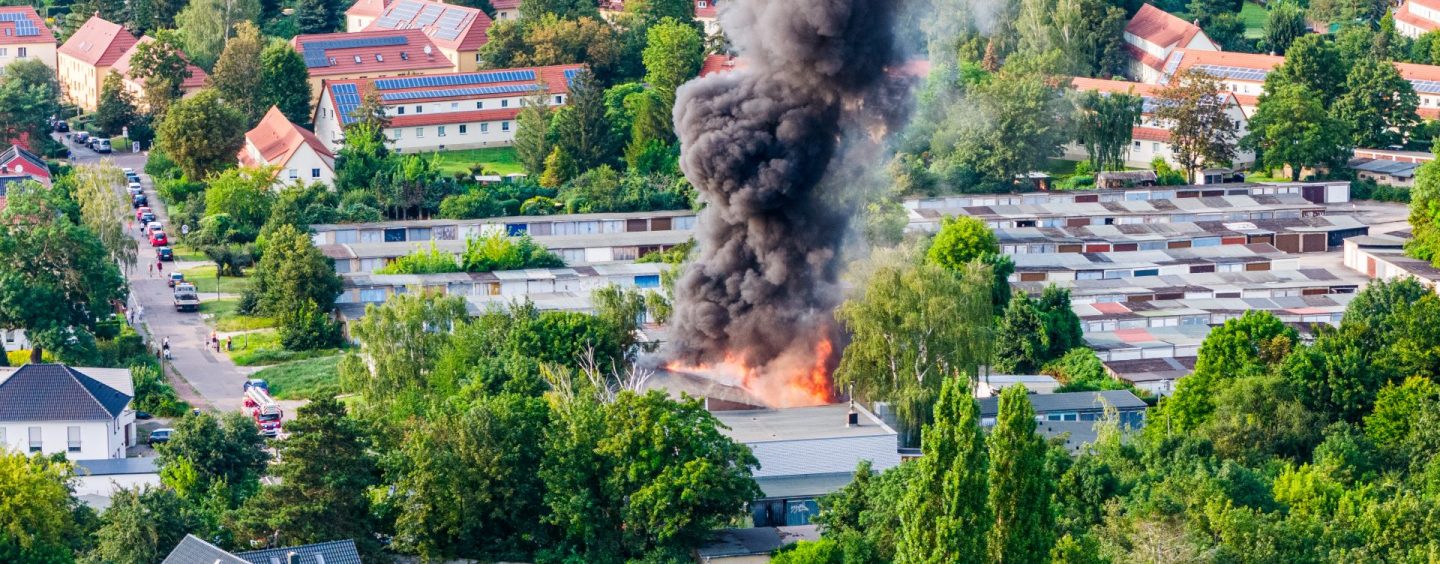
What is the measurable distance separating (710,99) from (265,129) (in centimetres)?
3157

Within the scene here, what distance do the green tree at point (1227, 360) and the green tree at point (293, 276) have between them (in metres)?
24.8

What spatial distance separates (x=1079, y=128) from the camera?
3782 inches

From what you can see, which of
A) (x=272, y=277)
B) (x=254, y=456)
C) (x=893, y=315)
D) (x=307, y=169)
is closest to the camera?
(x=254, y=456)

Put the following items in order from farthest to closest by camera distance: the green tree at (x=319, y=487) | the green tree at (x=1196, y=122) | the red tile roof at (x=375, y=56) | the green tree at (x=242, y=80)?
the red tile roof at (x=375, y=56), the green tree at (x=242, y=80), the green tree at (x=1196, y=122), the green tree at (x=319, y=487)

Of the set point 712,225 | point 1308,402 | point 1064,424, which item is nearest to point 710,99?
point 712,225

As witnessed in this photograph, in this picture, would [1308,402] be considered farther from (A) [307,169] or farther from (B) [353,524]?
(A) [307,169]

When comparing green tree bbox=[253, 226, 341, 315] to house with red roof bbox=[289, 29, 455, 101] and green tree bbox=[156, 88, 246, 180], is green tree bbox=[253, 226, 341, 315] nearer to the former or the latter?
green tree bbox=[156, 88, 246, 180]

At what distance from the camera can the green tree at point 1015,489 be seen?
152 ft

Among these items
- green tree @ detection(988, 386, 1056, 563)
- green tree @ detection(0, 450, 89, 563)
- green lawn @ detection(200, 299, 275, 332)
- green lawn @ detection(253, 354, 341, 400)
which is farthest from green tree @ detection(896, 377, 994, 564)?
green lawn @ detection(200, 299, 275, 332)

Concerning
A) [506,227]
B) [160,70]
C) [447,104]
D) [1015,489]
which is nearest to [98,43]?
[160,70]

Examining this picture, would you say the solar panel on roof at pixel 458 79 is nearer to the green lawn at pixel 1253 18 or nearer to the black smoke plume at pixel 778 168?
the black smoke plume at pixel 778 168

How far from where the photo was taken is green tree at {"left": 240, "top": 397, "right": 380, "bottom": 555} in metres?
52.1

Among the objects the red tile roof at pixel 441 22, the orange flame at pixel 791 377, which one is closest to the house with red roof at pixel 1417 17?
the red tile roof at pixel 441 22

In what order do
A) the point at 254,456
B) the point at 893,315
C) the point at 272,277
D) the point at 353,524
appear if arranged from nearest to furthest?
the point at 353,524 < the point at 254,456 < the point at 893,315 < the point at 272,277
